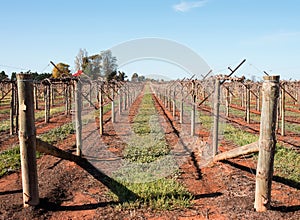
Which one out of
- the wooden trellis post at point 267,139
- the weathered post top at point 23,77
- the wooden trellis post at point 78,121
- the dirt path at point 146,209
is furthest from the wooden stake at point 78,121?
the wooden trellis post at point 267,139

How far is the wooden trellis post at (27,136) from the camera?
13.6 ft

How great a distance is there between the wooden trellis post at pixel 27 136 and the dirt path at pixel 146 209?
1.33 feet

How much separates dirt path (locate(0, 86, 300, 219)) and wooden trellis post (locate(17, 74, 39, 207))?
40cm

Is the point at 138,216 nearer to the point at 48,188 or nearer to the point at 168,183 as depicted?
the point at 168,183

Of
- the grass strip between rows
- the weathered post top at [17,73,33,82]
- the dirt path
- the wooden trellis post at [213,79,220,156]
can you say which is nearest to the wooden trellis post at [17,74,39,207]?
the weathered post top at [17,73,33,82]

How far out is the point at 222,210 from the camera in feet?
14.2

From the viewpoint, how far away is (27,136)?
4.15 meters

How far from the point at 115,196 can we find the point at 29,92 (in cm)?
234

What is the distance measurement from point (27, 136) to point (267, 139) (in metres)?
3.65

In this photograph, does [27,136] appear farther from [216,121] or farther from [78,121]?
[216,121]

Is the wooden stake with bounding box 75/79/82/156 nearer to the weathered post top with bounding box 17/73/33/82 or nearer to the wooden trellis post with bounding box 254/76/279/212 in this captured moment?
the weathered post top with bounding box 17/73/33/82

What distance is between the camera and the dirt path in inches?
166

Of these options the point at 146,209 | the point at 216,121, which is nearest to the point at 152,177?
the point at 146,209

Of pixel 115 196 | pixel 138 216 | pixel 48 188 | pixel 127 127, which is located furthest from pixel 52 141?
pixel 138 216
